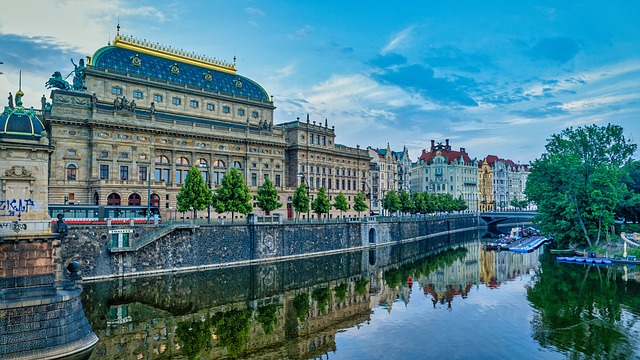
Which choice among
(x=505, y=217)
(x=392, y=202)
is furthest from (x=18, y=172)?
(x=505, y=217)

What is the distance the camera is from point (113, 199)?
2554 inches

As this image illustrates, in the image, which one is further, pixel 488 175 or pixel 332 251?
pixel 488 175

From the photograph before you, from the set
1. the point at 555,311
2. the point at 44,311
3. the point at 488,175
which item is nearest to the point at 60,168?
the point at 44,311

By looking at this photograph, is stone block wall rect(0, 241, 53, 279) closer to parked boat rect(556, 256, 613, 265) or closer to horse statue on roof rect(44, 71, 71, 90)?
horse statue on roof rect(44, 71, 71, 90)

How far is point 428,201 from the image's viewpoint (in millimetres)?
122688

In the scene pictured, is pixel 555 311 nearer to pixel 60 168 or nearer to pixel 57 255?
pixel 57 255

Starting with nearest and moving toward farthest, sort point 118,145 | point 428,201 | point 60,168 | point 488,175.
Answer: point 60,168 → point 118,145 → point 428,201 → point 488,175

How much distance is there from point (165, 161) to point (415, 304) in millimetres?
44866

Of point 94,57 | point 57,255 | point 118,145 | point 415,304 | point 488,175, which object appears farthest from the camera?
point 488,175

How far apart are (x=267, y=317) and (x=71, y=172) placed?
39.5 metres

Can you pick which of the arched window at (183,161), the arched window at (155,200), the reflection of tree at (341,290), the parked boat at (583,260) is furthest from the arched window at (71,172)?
the parked boat at (583,260)

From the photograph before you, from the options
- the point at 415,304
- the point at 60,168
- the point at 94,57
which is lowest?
the point at 415,304

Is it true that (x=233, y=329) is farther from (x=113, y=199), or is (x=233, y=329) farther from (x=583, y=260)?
(x=583, y=260)

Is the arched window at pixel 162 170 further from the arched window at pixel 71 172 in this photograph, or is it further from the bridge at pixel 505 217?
the bridge at pixel 505 217
